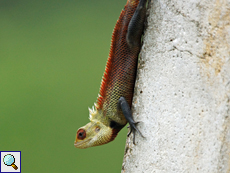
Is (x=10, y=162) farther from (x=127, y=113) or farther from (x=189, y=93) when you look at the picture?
(x=189, y=93)

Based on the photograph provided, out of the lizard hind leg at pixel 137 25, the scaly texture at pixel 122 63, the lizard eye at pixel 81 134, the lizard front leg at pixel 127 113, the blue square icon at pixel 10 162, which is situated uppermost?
the lizard hind leg at pixel 137 25

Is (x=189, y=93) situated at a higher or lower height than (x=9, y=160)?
higher

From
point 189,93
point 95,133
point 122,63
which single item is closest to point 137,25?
point 122,63

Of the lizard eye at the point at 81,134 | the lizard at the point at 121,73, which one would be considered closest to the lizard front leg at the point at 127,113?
the lizard at the point at 121,73

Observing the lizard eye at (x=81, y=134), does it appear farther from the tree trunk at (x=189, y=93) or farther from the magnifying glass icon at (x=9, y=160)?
the magnifying glass icon at (x=9, y=160)

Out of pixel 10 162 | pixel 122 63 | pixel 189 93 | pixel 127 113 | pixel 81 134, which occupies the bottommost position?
pixel 10 162
